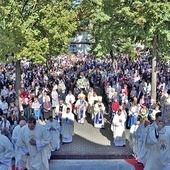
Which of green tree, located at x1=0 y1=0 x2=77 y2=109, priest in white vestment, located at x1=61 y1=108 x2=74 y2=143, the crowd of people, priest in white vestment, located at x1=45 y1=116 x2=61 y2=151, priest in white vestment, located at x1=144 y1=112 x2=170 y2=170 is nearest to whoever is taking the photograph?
priest in white vestment, located at x1=144 y1=112 x2=170 y2=170

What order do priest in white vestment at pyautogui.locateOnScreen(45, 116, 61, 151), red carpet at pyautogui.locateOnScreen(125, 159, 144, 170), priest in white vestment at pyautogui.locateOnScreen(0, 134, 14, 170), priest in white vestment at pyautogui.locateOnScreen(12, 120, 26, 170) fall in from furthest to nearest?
priest in white vestment at pyautogui.locateOnScreen(45, 116, 61, 151) < red carpet at pyautogui.locateOnScreen(125, 159, 144, 170) < priest in white vestment at pyautogui.locateOnScreen(12, 120, 26, 170) < priest in white vestment at pyautogui.locateOnScreen(0, 134, 14, 170)

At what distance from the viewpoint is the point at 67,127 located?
15.0m

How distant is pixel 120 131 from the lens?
1441cm

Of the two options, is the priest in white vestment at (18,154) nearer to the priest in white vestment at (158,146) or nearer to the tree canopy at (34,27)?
the priest in white vestment at (158,146)

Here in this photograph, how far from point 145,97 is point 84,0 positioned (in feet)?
19.1

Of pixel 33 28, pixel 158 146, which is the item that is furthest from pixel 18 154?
pixel 33 28

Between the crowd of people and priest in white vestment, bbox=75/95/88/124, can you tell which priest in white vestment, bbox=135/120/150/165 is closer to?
the crowd of people

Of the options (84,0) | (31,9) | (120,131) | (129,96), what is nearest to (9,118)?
(120,131)

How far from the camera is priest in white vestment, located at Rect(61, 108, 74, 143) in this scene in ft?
48.7

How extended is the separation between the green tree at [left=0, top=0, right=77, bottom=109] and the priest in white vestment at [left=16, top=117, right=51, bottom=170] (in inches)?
262

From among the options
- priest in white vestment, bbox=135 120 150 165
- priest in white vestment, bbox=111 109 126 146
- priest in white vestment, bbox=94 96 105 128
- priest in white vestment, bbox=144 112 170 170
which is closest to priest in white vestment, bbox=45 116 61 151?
priest in white vestment, bbox=111 109 126 146

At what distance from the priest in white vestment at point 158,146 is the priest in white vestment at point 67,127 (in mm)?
5123

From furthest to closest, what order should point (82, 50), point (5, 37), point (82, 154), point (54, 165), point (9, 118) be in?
1. point (82, 50)
2. point (5, 37)
3. point (9, 118)
4. point (82, 154)
5. point (54, 165)

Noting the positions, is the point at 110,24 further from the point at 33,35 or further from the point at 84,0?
the point at 33,35
